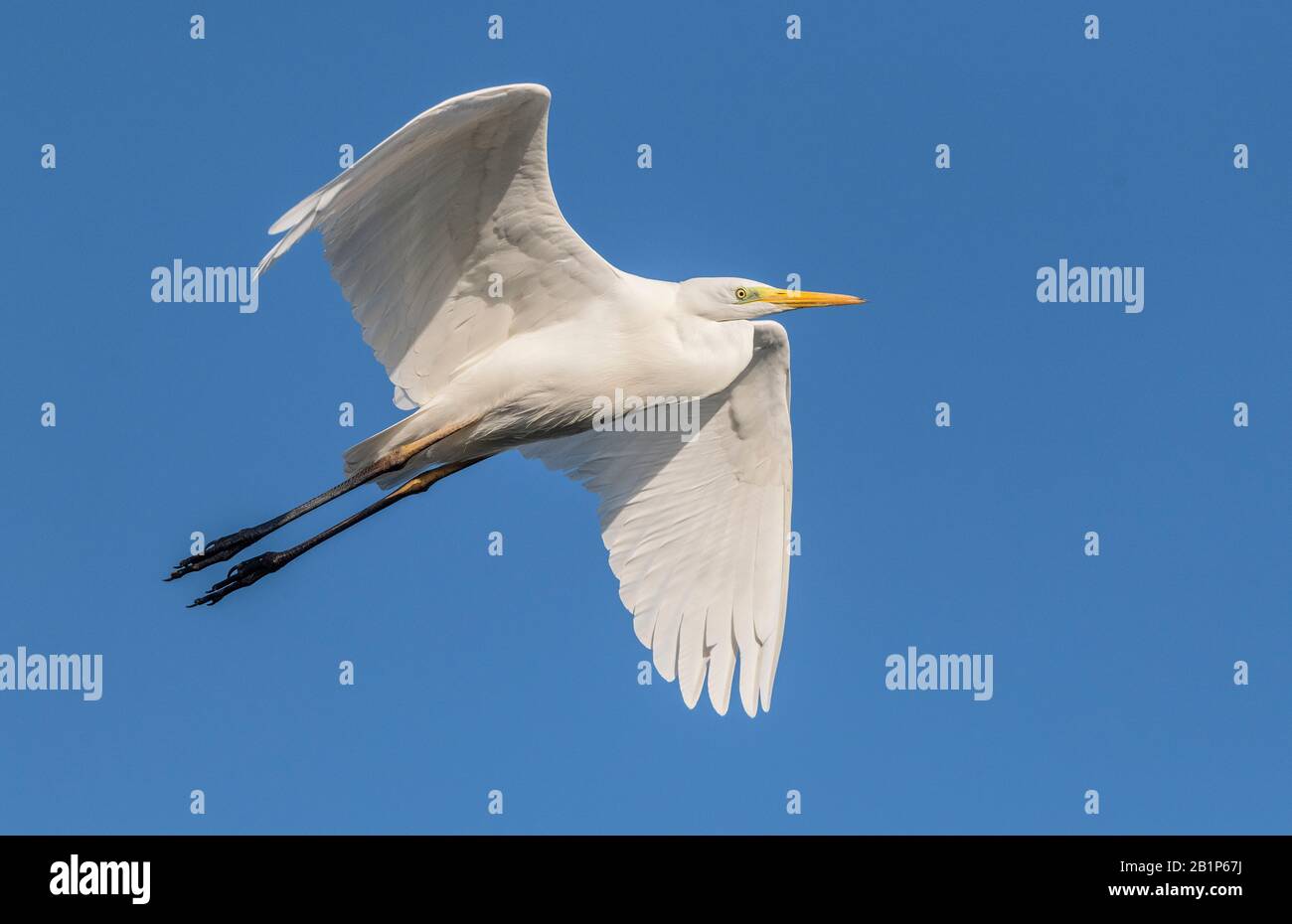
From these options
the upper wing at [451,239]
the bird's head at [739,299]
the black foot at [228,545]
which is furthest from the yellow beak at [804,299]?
the black foot at [228,545]

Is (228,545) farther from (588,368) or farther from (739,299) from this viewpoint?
(739,299)

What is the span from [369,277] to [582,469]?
8.87 feet

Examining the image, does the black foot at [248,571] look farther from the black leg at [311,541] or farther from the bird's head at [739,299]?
the bird's head at [739,299]

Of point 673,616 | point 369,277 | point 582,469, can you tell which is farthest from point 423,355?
point 673,616

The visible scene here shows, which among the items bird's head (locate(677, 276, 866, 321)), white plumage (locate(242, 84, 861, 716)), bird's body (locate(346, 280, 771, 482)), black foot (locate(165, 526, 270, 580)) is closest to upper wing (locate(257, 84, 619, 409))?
white plumage (locate(242, 84, 861, 716))

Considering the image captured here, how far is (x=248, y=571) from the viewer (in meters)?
11.9

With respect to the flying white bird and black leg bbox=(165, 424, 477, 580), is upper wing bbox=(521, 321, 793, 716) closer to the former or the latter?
the flying white bird

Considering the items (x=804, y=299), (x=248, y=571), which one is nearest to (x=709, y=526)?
(x=804, y=299)

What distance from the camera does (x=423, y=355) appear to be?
11.2 meters

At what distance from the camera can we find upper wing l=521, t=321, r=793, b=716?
1217 cm

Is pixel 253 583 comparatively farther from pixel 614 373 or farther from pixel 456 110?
pixel 456 110

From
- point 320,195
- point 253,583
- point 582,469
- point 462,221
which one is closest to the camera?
point 320,195

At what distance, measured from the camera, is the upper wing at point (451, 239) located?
31.6 ft

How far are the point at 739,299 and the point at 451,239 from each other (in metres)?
2.04
